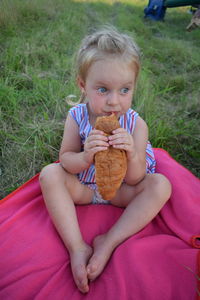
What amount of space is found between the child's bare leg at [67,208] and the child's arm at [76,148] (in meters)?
0.08

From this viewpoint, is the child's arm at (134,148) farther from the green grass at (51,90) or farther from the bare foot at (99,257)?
the green grass at (51,90)

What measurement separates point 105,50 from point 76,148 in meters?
0.60

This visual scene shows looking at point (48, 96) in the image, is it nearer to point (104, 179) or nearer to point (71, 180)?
point (71, 180)

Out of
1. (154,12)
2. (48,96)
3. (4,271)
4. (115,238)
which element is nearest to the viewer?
(4,271)

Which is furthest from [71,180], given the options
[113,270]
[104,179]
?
[113,270]

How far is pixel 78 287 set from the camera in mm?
1163

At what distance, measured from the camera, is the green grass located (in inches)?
83.0

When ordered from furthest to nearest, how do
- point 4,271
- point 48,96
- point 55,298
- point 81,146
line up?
1. point 48,96
2. point 81,146
3. point 4,271
4. point 55,298

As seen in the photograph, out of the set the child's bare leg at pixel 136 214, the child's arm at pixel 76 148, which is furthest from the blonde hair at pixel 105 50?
the child's bare leg at pixel 136 214

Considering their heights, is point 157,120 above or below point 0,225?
above

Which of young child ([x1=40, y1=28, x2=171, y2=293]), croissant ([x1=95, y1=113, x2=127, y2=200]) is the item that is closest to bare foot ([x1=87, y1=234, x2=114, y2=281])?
young child ([x1=40, y1=28, x2=171, y2=293])

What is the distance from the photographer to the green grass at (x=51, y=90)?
2109mm

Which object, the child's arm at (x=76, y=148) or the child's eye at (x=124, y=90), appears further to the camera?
the child's eye at (x=124, y=90)

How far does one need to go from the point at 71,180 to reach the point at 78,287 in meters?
0.57
